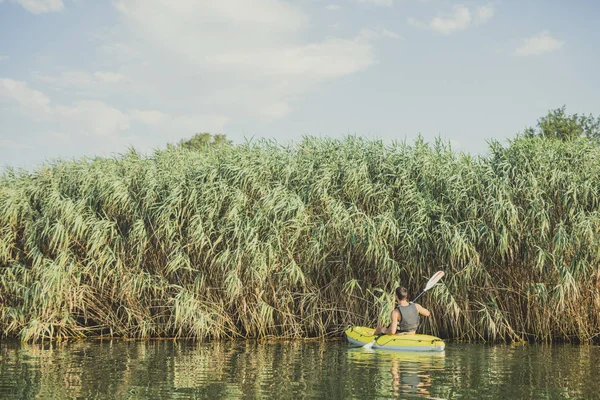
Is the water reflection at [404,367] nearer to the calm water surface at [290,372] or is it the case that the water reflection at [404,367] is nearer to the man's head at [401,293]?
the calm water surface at [290,372]

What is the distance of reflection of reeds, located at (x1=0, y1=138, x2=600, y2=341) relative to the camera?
391 inches

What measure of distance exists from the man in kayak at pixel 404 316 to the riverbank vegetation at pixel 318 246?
49 centimetres

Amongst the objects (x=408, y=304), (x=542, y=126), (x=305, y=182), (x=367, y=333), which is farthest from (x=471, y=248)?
(x=542, y=126)

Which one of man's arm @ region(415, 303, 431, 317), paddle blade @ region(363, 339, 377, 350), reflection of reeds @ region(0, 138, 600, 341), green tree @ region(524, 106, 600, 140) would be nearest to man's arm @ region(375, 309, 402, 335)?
paddle blade @ region(363, 339, 377, 350)

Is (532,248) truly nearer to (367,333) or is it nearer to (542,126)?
(367,333)

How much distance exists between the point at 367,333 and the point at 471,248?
2.06 m

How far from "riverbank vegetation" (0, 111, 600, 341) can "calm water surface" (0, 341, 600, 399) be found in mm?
689

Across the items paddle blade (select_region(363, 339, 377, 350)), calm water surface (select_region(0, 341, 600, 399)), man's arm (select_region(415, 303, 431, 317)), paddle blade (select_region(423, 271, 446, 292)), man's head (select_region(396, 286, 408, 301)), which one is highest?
paddle blade (select_region(423, 271, 446, 292))

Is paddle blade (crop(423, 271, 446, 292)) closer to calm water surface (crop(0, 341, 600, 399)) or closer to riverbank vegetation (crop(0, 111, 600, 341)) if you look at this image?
riverbank vegetation (crop(0, 111, 600, 341))

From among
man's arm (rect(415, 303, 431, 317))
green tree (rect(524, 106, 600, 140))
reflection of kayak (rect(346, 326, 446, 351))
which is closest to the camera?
reflection of kayak (rect(346, 326, 446, 351))

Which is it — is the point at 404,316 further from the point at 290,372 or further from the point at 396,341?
the point at 290,372

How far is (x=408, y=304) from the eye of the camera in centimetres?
935

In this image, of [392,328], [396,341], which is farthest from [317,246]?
[396,341]

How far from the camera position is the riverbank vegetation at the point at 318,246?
993 centimetres
